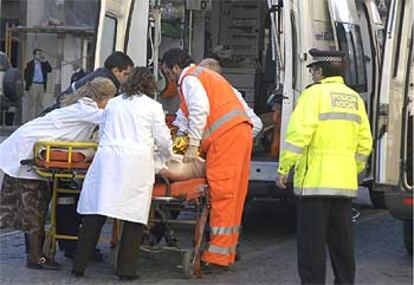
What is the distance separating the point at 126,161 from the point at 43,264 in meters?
1.24

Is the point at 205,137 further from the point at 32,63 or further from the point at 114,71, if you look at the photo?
the point at 32,63

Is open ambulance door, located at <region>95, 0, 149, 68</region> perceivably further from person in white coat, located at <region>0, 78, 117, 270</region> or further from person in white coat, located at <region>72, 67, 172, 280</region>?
person in white coat, located at <region>72, 67, 172, 280</region>

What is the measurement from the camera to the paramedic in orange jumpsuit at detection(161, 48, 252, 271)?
7246 millimetres

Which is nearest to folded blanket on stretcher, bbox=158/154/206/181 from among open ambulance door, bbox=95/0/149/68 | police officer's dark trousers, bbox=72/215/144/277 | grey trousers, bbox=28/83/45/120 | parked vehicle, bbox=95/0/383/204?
police officer's dark trousers, bbox=72/215/144/277

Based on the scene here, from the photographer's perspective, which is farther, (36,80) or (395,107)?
(36,80)

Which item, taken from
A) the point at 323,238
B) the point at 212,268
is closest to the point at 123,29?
the point at 212,268

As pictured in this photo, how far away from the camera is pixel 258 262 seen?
8039 mm

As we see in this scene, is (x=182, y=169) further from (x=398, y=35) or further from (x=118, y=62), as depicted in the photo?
(x=398, y=35)

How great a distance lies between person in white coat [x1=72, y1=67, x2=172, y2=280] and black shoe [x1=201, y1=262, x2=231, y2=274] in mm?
627

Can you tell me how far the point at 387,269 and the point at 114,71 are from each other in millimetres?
2889

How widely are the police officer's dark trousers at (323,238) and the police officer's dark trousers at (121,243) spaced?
1392 millimetres

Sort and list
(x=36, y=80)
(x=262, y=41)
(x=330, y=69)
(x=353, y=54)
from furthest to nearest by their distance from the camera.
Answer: (x=36, y=80) → (x=262, y=41) → (x=353, y=54) → (x=330, y=69)

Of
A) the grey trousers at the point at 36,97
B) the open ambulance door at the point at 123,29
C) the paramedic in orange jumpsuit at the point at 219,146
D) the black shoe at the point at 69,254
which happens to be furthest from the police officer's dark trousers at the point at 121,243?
the grey trousers at the point at 36,97

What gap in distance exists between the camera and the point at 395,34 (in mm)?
7488
